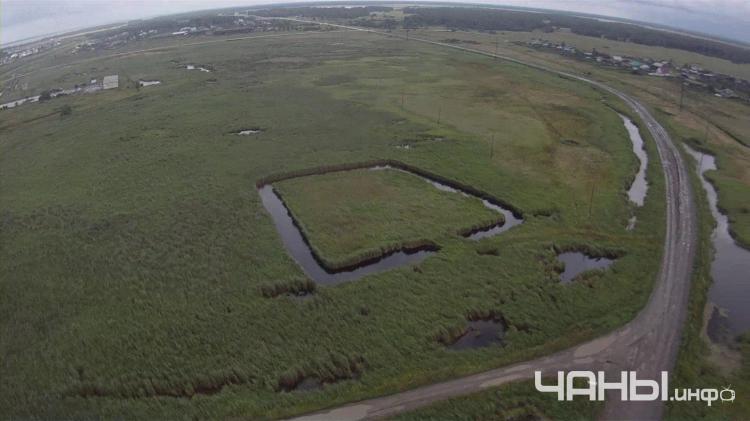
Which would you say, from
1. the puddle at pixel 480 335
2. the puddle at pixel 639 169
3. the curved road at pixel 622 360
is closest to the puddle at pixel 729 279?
the curved road at pixel 622 360

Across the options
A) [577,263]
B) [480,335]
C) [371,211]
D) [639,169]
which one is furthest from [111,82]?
[577,263]

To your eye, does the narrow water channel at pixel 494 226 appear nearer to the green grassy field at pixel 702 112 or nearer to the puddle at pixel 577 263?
the puddle at pixel 577 263

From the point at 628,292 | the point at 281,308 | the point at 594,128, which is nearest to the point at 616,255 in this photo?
the point at 628,292

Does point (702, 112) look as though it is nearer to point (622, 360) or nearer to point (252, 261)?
point (622, 360)
